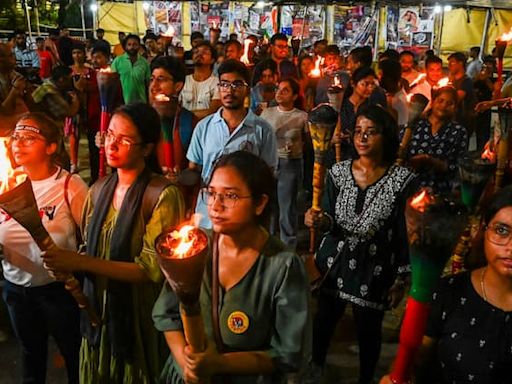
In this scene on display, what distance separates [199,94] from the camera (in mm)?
5750

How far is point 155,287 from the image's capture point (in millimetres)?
2568

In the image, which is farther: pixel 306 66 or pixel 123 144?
pixel 306 66

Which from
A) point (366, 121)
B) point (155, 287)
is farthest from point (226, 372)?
point (366, 121)

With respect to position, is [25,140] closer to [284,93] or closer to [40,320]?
[40,320]

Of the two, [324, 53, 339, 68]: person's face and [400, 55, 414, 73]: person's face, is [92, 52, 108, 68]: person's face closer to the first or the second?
[324, 53, 339, 68]: person's face

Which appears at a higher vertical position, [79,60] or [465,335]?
[79,60]

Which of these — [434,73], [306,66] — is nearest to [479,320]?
[434,73]

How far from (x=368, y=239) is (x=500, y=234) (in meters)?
1.18

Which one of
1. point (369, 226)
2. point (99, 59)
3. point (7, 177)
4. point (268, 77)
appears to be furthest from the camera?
point (99, 59)

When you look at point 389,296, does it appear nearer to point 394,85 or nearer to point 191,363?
point 191,363

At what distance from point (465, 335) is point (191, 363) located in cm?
103

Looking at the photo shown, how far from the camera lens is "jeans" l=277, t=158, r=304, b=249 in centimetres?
537

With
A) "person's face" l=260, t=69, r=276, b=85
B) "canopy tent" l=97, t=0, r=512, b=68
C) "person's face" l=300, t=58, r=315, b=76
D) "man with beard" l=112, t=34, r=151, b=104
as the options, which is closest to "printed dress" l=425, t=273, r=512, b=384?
"person's face" l=260, t=69, r=276, b=85

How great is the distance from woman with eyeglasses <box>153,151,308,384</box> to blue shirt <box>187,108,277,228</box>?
1791mm
